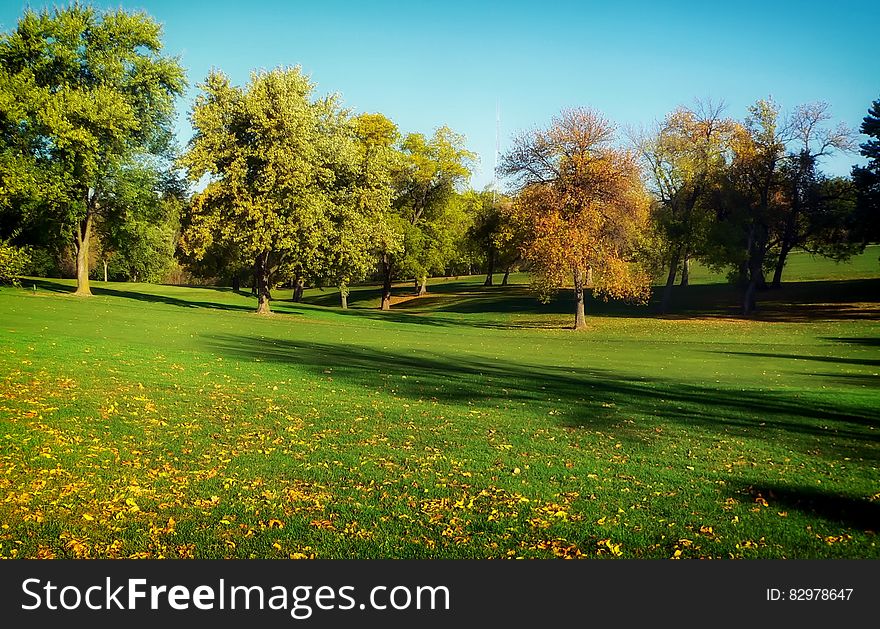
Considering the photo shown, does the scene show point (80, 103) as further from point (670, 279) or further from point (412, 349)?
point (670, 279)

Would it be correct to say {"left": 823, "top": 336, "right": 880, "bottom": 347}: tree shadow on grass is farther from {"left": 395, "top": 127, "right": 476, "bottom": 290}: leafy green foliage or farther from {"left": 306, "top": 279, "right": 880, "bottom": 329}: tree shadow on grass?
{"left": 395, "top": 127, "right": 476, "bottom": 290}: leafy green foliage

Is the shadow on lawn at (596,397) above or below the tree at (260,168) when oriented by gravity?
below

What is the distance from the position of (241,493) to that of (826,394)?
1590 cm

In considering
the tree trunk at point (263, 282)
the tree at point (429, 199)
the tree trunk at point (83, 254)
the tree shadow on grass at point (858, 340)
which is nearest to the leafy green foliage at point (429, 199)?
the tree at point (429, 199)

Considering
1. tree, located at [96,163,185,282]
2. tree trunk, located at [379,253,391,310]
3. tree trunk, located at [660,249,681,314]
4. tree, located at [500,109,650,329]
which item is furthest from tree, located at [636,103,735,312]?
Result: tree, located at [96,163,185,282]

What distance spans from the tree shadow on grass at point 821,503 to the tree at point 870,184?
45492mm

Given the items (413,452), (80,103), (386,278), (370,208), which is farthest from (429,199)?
(413,452)

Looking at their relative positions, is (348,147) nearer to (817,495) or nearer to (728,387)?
(728,387)

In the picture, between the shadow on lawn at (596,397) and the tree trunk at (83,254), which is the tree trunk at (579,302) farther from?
the tree trunk at (83,254)

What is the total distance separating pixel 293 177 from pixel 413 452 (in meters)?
32.0

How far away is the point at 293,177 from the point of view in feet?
131

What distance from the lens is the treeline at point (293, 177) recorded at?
39.7 m

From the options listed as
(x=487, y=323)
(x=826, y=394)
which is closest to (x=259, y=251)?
(x=487, y=323)

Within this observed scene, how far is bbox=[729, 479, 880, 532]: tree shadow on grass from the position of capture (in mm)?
8312
